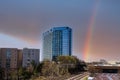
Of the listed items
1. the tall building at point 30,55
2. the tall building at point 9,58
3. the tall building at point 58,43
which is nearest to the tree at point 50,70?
the tall building at point 9,58

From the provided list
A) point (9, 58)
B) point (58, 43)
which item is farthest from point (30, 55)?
point (58, 43)

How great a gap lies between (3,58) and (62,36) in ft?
81.6

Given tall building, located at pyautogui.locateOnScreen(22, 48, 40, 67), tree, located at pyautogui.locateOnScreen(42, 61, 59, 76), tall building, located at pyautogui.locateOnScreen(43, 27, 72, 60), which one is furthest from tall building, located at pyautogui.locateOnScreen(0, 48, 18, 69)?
tall building, located at pyautogui.locateOnScreen(43, 27, 72, 60)

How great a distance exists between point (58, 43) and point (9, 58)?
23548 mm

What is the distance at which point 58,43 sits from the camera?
241 feet

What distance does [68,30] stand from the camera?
74250 millimetres

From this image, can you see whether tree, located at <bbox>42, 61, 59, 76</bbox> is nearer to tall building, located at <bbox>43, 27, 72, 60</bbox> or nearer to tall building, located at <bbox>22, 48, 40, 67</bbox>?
tall building, located at <bbox>22, 48, 40, 67</bbox>

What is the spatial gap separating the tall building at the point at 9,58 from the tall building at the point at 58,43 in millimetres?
20795

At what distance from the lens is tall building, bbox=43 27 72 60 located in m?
73.2

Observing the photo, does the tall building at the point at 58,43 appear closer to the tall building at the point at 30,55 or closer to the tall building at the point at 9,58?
the tall building at the point at 30,55

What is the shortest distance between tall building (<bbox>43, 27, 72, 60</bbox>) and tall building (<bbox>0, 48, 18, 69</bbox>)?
20.8 m

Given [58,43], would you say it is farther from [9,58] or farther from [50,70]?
[50,70]

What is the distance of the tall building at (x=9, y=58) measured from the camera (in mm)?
50562

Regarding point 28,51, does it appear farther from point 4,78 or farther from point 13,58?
point 4,78
